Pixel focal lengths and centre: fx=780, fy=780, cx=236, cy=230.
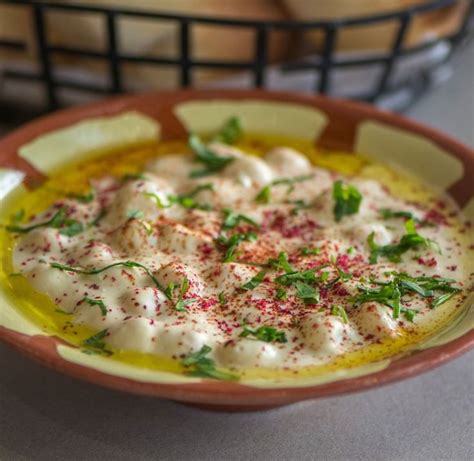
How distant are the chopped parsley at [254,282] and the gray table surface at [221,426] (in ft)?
0.51

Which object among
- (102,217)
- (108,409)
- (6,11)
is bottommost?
(108,409)

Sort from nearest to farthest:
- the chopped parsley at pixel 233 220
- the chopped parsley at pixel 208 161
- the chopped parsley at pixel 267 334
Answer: the chopped parsley at pixel 267 334 → the chopped parsley at pixel 233 220 → the chopped parsley at pixel 208 161

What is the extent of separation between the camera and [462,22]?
1.64 meters

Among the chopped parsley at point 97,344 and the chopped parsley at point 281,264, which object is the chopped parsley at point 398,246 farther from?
the chopped parsley at point 97,344

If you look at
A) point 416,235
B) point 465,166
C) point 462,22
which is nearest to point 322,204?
point 416,235

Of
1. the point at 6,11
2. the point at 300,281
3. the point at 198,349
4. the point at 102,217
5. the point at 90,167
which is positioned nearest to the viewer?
the point at 198,349

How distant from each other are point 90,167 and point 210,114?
24 centimetres

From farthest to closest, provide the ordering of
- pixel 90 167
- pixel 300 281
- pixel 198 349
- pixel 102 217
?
pixel 90 167
pixel 102 217
pixel 300 281
pixel 198 349

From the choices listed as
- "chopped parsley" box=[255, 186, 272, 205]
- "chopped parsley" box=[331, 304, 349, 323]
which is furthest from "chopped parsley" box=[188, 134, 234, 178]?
"chopped parsley" box=[331, 304, 349, 323]

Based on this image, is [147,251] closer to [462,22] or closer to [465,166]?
[465,166]

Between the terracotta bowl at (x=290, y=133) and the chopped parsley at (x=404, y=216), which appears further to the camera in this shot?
the chopped parsley at (x=404, y=216)

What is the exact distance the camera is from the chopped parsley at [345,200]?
1.15 metres

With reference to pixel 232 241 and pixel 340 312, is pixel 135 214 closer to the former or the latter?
pixel 232 241

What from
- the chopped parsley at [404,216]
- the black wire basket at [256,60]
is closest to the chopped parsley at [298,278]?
the chopped parsley at [404,216]
